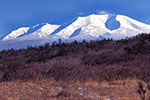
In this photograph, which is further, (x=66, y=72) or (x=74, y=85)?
(x=66, y=72)

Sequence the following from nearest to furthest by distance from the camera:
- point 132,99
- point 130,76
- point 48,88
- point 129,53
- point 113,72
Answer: point 132,99
point 48,88
point 130,76
point 113,72
point 129,53

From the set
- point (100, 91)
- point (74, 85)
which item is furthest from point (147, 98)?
point (74, 85)

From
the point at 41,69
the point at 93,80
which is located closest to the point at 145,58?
the point at 93,80

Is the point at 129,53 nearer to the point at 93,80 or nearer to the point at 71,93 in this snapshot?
the point at 93,80

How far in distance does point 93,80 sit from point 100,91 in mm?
1824

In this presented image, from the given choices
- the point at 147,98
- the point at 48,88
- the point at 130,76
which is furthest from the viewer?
the point at 130,76

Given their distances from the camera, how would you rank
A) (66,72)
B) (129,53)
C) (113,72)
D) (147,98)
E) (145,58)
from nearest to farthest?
(147,98)
(66,72)
(113,72)
(145,58)
(129,53)

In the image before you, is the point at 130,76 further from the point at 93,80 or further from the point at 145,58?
the point at 145,58

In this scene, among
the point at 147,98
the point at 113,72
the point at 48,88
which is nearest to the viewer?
the point at 147,98

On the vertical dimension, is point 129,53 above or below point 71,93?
above

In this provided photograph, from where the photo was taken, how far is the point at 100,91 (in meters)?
7.95

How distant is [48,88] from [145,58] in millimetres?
8847

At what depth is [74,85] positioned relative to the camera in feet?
28.8

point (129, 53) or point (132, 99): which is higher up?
point (129, 53)
